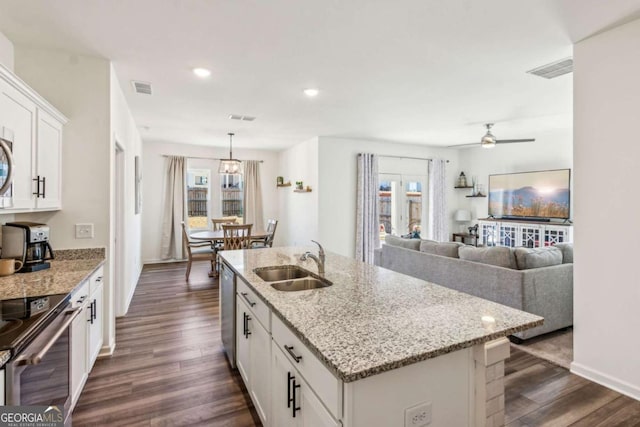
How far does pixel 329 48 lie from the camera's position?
2602 millimetres

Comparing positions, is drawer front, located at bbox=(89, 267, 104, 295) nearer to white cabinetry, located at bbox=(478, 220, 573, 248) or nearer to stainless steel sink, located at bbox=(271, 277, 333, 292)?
stainless steel sink, located at bbox=(271, 277, 333, 292)

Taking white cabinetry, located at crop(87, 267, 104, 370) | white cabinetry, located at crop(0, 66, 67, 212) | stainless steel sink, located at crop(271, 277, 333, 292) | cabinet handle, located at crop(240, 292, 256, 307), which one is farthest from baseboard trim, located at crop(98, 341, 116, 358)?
stainless steel sink, located at crop(271, 277, 333, 292)

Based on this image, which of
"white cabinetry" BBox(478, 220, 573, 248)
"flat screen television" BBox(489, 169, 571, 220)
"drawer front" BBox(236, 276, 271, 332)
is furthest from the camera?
"flat screen television" BBox(489, 169, 571, 220)

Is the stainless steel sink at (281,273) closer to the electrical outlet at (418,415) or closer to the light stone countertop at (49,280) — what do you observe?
the light stone countertop at (49,280)

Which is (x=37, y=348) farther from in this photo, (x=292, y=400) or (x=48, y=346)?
(x=292, y=400)

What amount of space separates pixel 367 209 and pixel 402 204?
1.09 metres

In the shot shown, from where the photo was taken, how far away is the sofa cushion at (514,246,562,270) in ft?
10.3

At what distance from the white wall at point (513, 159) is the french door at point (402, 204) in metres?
1.07

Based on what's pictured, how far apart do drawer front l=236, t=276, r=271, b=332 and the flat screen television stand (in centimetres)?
574

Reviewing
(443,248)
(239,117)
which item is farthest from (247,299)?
(239,117)

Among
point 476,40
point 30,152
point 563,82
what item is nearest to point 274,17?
point 476,40

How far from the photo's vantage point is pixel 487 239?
22.1ft

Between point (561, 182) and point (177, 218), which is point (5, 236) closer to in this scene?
point (177, 218)

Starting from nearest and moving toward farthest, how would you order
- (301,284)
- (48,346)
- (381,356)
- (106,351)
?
(381,356) → (48,346) → (301,284) → (106,351)
